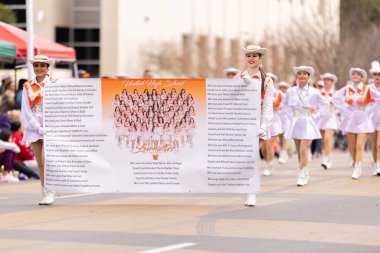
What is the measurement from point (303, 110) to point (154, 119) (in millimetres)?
5266

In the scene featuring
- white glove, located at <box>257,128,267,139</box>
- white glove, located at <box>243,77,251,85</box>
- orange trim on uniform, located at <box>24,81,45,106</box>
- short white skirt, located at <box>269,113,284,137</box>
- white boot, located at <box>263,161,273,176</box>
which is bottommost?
white boot, located at <box>263,161,273,176</box>

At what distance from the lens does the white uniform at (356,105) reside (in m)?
21.7

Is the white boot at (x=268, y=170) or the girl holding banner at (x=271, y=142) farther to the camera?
the girl holding banner at (x=271, y=142)

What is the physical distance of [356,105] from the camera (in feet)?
72.5

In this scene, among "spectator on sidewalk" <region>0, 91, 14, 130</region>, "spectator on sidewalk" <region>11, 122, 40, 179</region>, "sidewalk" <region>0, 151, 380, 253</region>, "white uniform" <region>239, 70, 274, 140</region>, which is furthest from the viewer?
"spectator on sidewalk" <region>0, 91, 14, 130</region>

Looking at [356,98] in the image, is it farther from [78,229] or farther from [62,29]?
[62,29]

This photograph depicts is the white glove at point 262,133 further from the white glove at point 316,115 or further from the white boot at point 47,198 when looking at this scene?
the white glove at point 316,115

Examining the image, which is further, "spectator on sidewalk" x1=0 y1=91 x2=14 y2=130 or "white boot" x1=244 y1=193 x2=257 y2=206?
"spectator on sidewalk" x1=0 y1=91 x2=14 y2=130

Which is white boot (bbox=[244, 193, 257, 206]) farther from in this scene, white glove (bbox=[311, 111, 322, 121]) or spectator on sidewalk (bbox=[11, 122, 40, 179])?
white glove (bbox=[311, 111, 322, 121])

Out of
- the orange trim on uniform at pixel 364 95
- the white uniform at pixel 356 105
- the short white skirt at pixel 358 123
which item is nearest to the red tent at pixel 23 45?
the white uniform at pixel 356 105

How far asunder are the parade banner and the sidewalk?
1.20 feet

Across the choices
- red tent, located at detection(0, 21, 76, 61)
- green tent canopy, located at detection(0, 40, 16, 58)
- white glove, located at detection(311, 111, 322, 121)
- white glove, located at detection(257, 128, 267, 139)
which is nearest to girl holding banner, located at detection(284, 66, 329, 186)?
white glove, located at detection(311, 111, 322, 121)

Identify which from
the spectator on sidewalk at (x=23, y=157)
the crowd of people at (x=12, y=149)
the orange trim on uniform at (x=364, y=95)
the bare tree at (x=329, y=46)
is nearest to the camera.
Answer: the crowd of people at (x=12, y=149)

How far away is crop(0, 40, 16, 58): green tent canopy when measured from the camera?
24.1 meters
